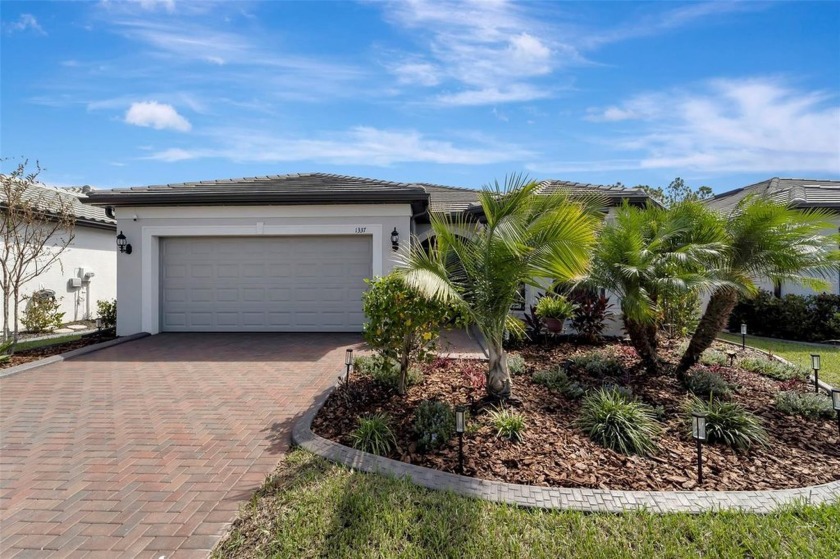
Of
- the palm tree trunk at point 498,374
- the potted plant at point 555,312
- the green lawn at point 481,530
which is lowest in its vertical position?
the green lawn at point 481,530

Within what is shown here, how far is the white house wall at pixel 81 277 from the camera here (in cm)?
1334

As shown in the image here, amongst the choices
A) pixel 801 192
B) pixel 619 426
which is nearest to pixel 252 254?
pixel 619 426

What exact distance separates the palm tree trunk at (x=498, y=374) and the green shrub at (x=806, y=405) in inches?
136

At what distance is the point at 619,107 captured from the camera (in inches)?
408

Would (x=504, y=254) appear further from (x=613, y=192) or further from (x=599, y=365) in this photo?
(x=613, y=192)

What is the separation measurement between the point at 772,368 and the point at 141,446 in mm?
9096

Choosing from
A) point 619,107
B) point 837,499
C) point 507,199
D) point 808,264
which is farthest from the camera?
point 619,107

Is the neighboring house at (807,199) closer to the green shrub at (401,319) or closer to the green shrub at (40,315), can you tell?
the green shrub at (401,319)

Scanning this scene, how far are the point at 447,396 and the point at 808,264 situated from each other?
552cm

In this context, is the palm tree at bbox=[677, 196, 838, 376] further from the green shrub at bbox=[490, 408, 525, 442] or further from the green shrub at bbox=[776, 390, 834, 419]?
the green shrub at bbox=[490, 408, 525, 442]

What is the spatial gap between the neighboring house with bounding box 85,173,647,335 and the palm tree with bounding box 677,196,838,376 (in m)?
4.35

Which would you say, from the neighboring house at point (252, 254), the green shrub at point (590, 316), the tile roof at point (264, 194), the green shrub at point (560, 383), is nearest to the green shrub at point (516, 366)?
the green shrub at point (560, 383)

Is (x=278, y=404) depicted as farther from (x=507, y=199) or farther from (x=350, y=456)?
(x=507, y=199)

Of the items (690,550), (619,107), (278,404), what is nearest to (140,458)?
(278,404)
